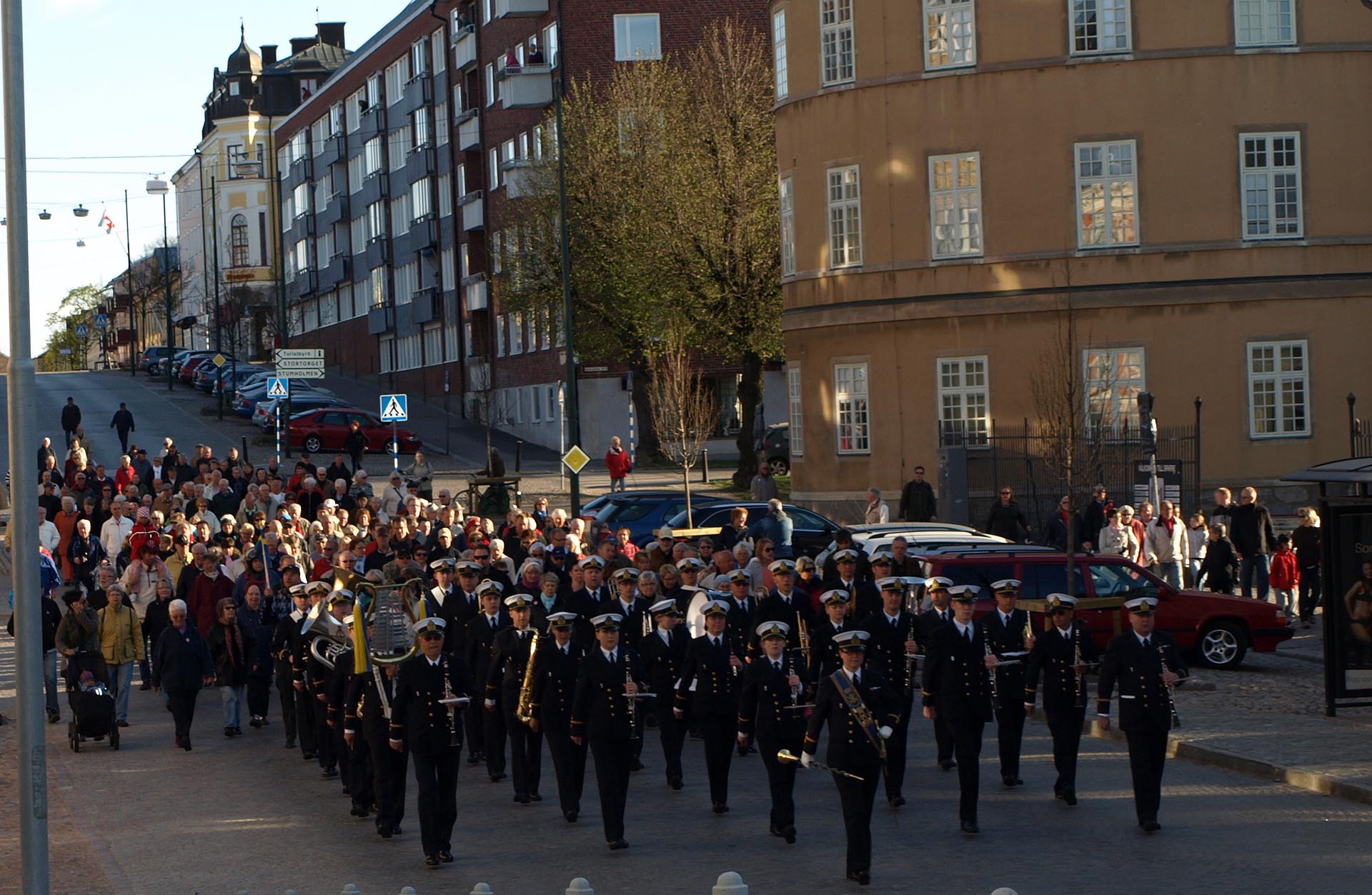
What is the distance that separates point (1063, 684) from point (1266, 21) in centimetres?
2600

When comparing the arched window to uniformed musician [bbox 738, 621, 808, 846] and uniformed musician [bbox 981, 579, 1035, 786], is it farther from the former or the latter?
uniformed musician [bbox 738, 621, 808, 846]

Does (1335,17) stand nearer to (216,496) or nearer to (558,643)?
(216,496)

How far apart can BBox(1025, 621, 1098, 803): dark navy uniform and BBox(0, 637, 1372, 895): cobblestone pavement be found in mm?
338

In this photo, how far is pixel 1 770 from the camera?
59.8 feet

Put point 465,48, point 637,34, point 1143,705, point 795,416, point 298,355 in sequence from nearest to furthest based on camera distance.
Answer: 1. point 1143,705
2. point 298,355
3. point 795,416
4. point 637,34
5. point 465,48

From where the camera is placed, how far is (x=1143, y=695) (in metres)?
13.9

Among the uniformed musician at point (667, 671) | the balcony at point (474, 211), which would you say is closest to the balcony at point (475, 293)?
the balcony at point (474, 211)

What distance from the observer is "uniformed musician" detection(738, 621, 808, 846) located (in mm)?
13750

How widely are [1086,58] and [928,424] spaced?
7790 mm

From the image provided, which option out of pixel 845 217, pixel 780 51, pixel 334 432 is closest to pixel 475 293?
pixel 334 432

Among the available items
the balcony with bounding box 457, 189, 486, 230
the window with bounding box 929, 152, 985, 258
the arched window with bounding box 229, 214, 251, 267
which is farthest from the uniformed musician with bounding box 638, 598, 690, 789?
the arched window with bounding box 229, 214, 251, 267

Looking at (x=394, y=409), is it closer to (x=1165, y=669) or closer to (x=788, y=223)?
(x=788, y=223)

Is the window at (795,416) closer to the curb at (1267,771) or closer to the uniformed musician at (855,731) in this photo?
the curb at (1267,771)

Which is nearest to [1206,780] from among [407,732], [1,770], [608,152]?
[407,732]
